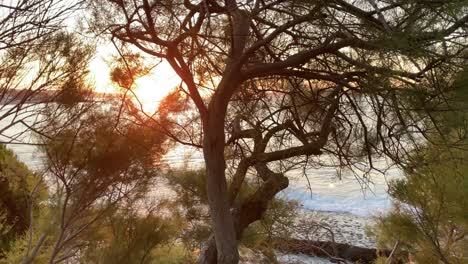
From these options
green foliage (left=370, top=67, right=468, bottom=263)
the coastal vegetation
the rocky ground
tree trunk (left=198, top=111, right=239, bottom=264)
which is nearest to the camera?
the coastal vegetation

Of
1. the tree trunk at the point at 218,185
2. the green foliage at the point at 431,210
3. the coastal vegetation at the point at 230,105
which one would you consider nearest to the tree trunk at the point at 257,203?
the coastal vegetation at the point at 230,105

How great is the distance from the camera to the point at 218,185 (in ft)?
5.85

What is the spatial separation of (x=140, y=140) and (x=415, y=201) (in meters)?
2.12

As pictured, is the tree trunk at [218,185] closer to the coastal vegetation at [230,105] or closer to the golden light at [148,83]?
the coastal vegetation at [230,105]

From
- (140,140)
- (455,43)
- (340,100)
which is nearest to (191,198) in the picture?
(140,140)

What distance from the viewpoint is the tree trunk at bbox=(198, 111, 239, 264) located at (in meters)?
1.74

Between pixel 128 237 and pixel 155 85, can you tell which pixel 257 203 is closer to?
pixel 155 85

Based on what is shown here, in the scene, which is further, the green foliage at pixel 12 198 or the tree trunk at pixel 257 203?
the green foliage at pixel 12 198

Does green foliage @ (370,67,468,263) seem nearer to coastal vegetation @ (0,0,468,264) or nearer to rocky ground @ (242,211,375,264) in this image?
coastal vegetation @ (0,0,468,264)

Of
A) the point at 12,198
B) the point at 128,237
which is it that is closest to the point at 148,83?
the point at 128,237

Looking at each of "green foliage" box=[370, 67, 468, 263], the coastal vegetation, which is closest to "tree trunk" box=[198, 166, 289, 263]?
the coastal vegetation

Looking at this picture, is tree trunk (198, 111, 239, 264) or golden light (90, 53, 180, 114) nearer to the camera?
tree trunk (198, 111, 239, 264)

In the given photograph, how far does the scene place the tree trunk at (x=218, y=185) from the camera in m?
1.74

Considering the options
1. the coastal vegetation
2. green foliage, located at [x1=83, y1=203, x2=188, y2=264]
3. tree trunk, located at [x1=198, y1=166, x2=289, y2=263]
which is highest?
the coastal vegetation
